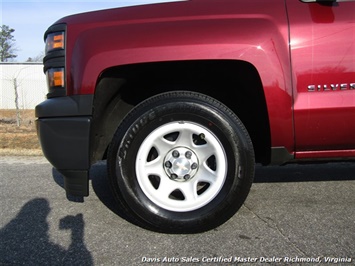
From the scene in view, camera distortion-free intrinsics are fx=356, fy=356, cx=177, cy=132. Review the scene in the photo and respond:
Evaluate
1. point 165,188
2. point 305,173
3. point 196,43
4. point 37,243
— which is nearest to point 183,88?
point 196,43

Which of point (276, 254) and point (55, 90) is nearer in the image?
point (276, 254)

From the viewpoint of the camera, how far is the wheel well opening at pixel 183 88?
8.79 feet

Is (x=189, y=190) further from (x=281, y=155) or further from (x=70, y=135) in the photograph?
(x=70, y=135)

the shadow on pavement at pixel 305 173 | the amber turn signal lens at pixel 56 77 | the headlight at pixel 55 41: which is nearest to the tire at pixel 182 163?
the amber turn signal lens at pixel 56 77

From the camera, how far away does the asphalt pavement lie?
2.23m

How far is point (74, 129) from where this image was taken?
2.52 m

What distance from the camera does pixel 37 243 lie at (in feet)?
8.08

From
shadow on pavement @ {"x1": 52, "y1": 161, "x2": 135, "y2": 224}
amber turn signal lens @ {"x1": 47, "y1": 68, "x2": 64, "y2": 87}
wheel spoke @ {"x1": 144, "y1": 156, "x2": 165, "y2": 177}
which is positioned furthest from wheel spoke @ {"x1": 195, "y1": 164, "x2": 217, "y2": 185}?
amber turn signal lens @ {"x1": 47, "y1": 68, "x2": 64, "y2": 87}

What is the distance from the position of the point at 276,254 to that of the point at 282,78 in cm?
119

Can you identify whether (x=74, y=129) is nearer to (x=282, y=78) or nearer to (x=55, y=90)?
(x=55, y=90)

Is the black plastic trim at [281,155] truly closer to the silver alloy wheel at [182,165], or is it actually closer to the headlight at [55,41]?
the silver alloy wheel at [182,165]

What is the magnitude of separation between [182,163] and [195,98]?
0.48 m

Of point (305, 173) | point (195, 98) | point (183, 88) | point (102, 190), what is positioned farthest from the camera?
point (305, 173)

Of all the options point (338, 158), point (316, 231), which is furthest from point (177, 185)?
point (338, 158)
